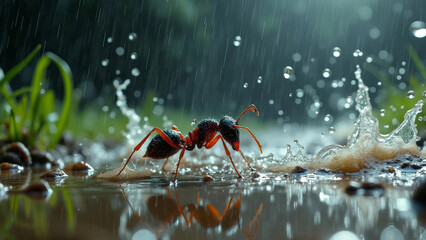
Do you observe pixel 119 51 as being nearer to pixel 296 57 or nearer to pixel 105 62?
pixel 105 62

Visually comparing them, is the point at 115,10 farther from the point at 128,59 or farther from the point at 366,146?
the point at 366,146

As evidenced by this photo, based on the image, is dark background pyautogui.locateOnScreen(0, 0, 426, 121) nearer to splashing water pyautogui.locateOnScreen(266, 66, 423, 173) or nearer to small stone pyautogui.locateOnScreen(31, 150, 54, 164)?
small stone pyautogui.locateOnScreen(31, 150, 54, 164)

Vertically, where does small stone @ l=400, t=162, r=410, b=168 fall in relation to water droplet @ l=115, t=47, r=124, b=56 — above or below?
below

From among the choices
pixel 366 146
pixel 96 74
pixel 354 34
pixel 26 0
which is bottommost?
pixel 366 146

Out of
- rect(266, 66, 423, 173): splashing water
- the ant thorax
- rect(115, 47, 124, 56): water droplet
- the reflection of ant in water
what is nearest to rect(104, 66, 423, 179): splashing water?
rect(266, 66, 423, 173): splashing water

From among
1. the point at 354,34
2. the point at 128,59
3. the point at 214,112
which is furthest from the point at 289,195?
the point at 354,34

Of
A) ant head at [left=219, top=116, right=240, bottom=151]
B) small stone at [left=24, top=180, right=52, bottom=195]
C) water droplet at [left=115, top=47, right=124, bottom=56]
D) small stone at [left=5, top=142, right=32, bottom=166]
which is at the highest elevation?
water droplet at [left=115, top=47, right=124, bottom=56]

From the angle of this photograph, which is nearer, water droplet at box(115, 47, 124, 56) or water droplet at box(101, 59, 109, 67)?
water droplet at box(101, 59, 109, 67)
